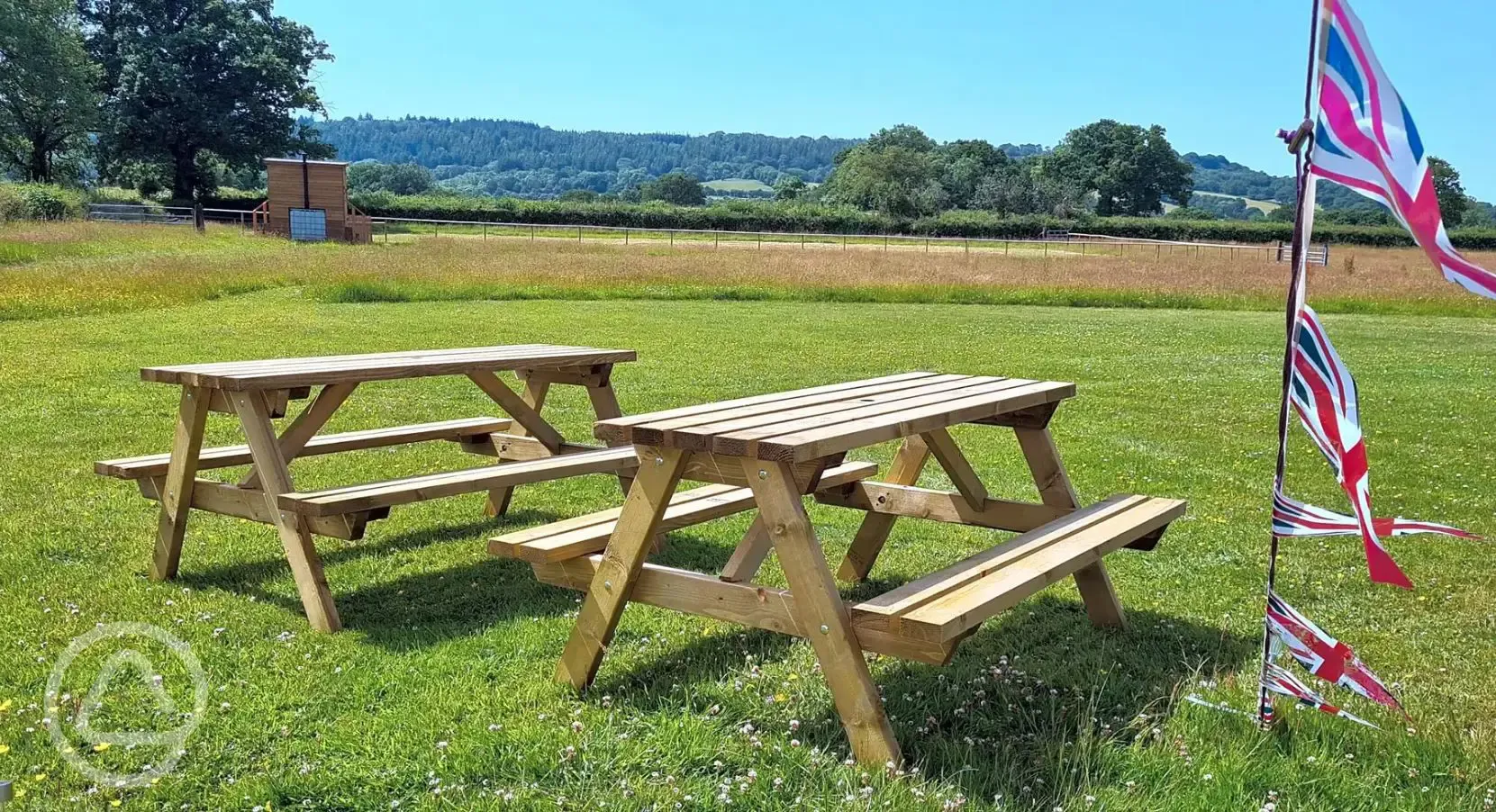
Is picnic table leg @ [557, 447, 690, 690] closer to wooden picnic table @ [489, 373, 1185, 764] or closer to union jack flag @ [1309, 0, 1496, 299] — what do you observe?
wooden picnic table @ [489, 373, 1185, 764]

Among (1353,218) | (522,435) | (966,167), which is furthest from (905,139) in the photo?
(522,435)

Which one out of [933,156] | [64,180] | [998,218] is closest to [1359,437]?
[64,180]

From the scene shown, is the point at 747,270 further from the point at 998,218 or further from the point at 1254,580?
the point at 998,218

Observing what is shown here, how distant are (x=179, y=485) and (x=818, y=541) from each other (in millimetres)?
2821

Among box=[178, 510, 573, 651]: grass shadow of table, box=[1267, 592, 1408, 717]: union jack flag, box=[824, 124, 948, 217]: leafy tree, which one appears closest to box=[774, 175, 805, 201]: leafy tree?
box=[824, 124, 948, 217]: leafy tree

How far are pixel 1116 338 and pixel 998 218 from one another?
59013 mm

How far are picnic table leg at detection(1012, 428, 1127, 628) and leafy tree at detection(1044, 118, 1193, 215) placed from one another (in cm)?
11947

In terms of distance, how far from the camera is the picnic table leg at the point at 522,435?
238 inches

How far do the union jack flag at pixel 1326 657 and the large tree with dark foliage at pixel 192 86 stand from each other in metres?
62.8

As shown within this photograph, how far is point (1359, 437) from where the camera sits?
2.61m

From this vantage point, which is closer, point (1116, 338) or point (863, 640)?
point (863, 640)

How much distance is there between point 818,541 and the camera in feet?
11.2

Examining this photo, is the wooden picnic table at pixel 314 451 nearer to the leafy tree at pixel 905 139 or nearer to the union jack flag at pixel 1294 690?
the union jack flag at pixel 1294 690

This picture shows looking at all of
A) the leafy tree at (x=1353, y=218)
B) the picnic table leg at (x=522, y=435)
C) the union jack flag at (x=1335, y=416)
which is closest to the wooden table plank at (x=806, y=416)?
the union jack flag at (x=1335, y=416)
